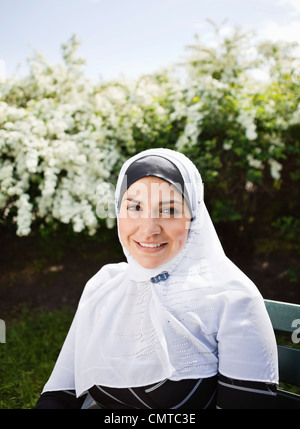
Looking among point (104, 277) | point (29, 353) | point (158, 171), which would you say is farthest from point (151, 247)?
A: point (29, 353)

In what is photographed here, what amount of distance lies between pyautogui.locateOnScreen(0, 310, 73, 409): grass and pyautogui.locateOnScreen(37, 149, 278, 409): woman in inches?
60.4

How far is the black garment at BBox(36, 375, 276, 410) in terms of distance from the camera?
1.38m

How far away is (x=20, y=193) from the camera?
3467 mm

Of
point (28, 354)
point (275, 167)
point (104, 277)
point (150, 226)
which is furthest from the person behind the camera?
point (275, 167)

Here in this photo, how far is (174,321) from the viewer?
1.54 m

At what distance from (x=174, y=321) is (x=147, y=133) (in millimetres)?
2683

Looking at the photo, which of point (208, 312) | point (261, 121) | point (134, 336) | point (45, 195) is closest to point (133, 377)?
point (134, 336)

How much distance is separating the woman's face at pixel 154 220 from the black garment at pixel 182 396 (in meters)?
0.49

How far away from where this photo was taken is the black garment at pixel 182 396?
1382 millimetres

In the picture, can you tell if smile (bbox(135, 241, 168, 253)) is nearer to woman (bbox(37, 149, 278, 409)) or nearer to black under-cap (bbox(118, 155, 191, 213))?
woman (bbox(37, 149, 278, 409))

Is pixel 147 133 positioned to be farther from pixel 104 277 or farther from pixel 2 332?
pixel 2 332

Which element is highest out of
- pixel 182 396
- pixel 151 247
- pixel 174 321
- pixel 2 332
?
pixel 151 247

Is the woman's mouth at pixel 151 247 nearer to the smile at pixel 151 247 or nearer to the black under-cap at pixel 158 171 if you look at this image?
the smile at pixel 151 247

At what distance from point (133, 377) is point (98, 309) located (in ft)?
1.27
